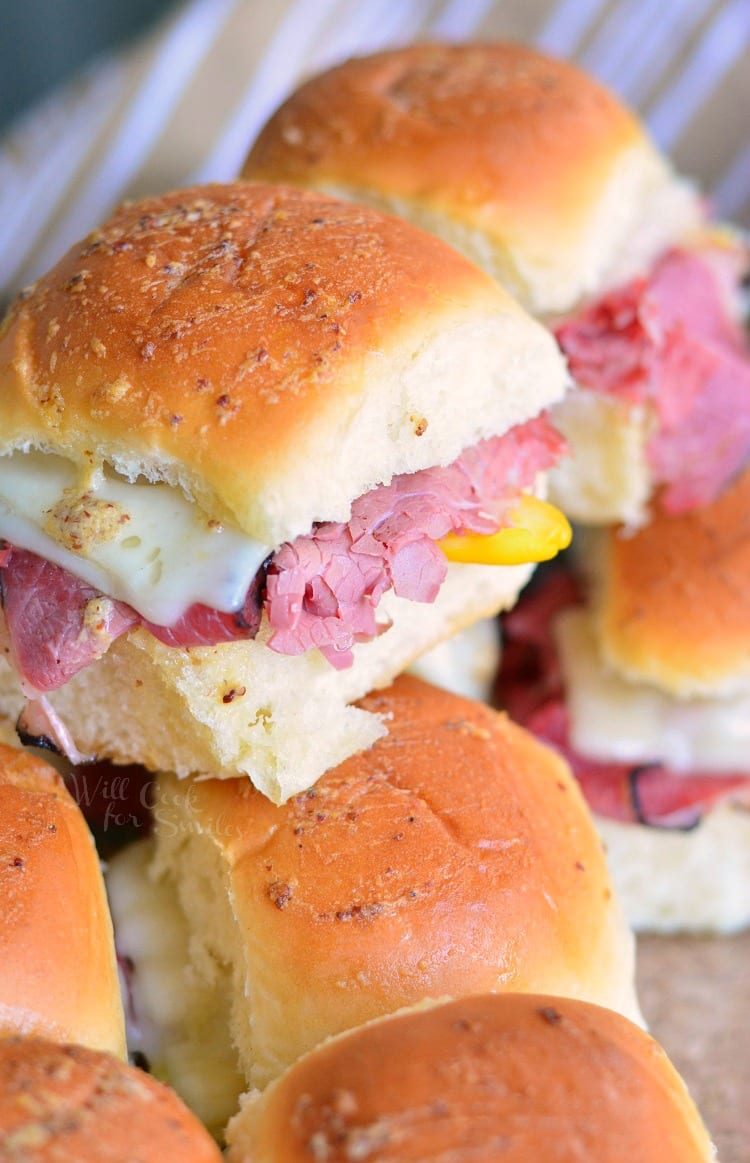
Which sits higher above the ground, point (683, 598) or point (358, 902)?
point (683, 598)

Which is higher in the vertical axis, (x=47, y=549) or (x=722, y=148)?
(x=722, y=148)

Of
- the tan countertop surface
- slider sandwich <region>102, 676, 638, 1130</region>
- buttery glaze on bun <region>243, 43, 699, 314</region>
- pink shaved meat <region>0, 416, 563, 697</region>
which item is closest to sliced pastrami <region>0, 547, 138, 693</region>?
pink shaved meat <region>0, 416, 563, 697</region>

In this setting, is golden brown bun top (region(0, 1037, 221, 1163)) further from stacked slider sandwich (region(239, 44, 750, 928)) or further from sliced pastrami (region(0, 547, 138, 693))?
stacked slider sandwich (region(239, 44, 750, 928))

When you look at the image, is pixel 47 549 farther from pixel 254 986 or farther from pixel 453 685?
pixel 453 685

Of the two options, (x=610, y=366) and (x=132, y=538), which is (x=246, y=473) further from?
(x=610, y=366)

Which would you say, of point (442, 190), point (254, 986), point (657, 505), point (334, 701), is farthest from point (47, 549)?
point (657, 505)

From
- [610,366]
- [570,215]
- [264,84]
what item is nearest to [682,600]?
[610,366]

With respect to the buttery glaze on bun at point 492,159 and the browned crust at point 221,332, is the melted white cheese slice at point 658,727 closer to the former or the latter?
the buttery glaze on bun at point 492,159
